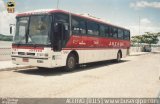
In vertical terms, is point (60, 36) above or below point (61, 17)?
below

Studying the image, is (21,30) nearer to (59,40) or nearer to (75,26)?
(59,40)

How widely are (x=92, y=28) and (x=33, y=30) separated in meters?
4.98

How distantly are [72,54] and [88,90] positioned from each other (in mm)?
5618

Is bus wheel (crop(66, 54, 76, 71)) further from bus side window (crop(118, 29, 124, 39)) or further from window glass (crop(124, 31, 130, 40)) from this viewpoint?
window glass (crop(124, 31, 130, 40))

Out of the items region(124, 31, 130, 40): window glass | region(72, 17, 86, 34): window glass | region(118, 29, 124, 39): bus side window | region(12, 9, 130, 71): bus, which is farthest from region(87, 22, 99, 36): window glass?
region(124, 31, 130, 40): window glass

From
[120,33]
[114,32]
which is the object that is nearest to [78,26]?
[114,32]

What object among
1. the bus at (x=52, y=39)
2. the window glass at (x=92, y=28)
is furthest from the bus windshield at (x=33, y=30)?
the window glass at (x=92, y=28)

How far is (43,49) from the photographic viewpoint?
1179 centimetres

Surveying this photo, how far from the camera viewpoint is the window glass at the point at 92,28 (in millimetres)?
15810

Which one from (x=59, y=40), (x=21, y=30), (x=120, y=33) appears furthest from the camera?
(x=120, y=33)

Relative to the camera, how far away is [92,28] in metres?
16.3

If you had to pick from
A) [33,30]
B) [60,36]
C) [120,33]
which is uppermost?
[120,33]

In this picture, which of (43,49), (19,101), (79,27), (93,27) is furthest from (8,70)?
(19,101)

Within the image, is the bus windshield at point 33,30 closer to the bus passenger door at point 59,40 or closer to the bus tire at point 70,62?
the bus passenger door at point 59,40
